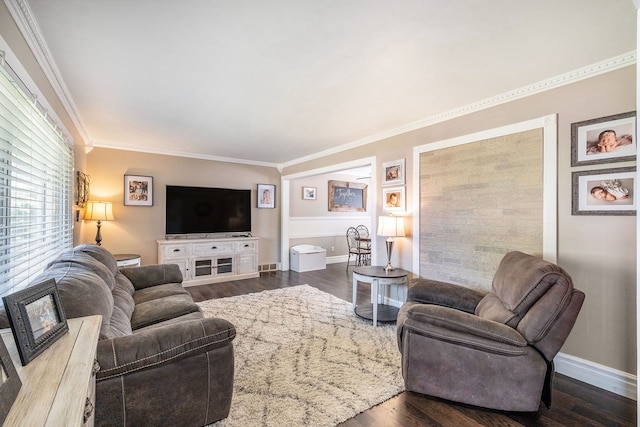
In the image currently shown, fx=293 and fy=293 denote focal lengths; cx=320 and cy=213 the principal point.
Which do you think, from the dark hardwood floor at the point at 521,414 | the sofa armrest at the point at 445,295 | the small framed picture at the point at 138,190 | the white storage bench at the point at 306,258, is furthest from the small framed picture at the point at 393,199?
the small framed picture at the point at 138,190

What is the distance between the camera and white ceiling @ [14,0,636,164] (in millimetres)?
1580

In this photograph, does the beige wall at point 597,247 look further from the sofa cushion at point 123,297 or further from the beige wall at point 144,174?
the beige wall at point 144,174

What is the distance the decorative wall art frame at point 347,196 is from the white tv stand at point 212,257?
2.48 meters

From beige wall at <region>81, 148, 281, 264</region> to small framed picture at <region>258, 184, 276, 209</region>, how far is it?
0.83 feet

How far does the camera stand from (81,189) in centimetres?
374

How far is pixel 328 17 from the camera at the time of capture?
63.8 inches

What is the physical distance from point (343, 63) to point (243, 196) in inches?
160

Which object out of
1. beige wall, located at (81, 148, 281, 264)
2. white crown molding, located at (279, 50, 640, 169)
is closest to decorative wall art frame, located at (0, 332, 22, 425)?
white crown molding, located at (279, 50, 640, 169)

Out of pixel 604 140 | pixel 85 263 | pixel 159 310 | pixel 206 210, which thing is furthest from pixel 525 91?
pixel 206 210

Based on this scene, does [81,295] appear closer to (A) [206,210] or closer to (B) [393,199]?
(B) [393,199]

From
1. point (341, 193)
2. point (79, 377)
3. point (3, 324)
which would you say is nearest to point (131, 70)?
point (3, 324)

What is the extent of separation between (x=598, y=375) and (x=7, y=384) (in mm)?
3239

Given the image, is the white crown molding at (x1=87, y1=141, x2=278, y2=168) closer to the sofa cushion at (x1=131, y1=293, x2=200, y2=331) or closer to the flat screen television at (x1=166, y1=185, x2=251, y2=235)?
the flat screen television at (x1=166, y1=185, x2=251, y2=235)

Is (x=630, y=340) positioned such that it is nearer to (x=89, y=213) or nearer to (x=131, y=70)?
(x=131, y=70)
